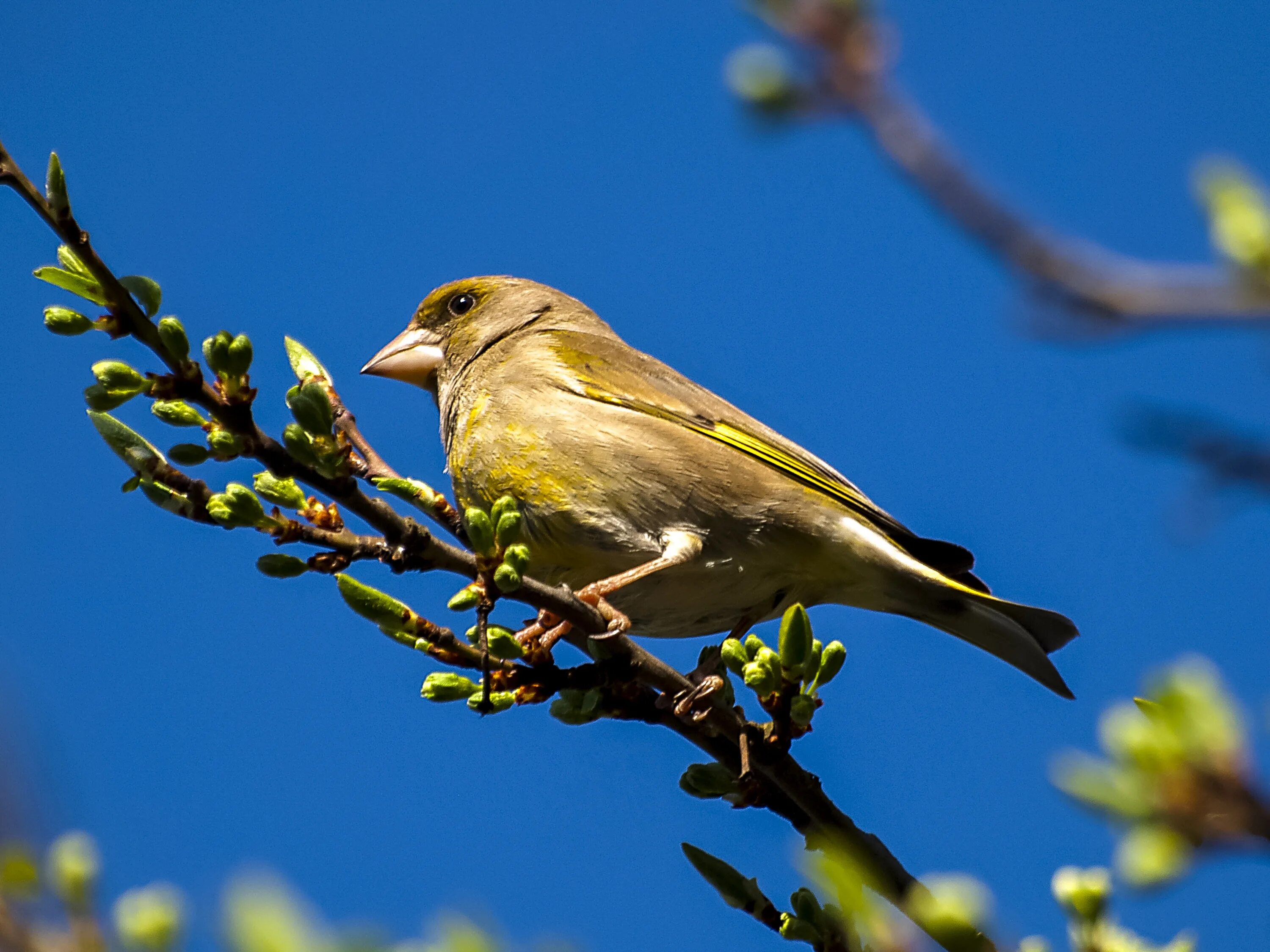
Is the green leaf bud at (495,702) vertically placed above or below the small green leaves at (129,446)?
above

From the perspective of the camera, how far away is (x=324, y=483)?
2.60 metres

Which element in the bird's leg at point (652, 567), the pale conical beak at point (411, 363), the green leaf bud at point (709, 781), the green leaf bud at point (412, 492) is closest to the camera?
the green leaf bud at point (412, 492)

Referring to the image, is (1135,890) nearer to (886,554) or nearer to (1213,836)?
(1213,836)

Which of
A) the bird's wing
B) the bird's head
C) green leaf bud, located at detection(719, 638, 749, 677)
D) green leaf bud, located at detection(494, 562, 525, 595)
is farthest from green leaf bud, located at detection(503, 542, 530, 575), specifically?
the bird's head

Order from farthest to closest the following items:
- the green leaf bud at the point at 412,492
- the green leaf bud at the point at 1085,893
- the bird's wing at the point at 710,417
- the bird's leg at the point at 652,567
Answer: the bird's wing at the point at 710,417 < the bird's leg at the point at 652,567 < the green leaf bud at the point at 412,492 < the green leaf bud at the point at 1085,893

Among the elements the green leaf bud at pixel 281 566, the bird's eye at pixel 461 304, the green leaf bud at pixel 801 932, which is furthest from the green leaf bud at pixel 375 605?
the bird's eye at pixel 461 304

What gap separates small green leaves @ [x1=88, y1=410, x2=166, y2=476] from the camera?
271 cm

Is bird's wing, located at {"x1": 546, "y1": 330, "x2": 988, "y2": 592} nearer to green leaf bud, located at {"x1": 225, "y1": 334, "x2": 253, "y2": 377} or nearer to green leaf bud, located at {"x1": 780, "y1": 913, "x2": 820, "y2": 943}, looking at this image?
green leaf bud, located at {"x1": 780, "y1": 913, "x2": 820, "y2": 943}

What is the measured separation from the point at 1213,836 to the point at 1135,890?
13 cm

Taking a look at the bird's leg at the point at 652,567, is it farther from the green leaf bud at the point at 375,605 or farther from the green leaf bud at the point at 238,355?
the green leaf bud at the point at 238,355

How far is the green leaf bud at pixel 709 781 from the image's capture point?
3.34 m

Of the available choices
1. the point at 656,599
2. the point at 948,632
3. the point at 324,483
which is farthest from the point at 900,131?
the point at 948,632

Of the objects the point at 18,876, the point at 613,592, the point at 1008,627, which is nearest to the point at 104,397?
the point at 18,876

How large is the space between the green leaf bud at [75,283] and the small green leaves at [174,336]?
112 millimetres
